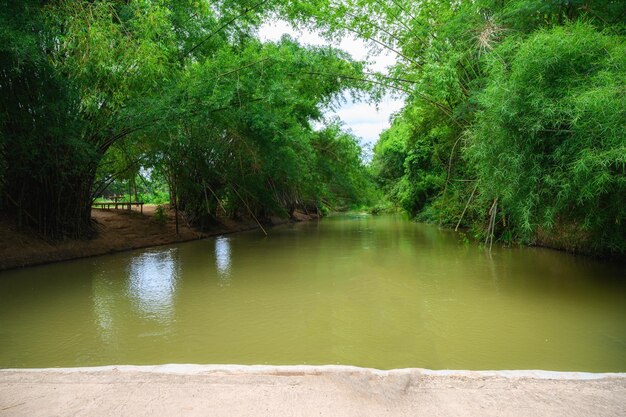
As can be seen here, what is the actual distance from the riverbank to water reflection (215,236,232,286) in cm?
111

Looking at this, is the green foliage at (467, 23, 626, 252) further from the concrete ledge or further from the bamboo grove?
the concrete ledge

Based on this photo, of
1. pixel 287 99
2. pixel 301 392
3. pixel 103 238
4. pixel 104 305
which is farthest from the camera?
pixel 103 238

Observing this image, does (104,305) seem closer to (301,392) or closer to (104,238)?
(301,392)

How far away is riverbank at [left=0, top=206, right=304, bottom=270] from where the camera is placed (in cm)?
703

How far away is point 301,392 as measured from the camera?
211cm

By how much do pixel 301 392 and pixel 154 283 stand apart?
4.30m

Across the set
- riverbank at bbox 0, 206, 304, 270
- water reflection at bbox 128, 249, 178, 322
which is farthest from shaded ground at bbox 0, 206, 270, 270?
water reflection at bbox 128, 249, 178, 322

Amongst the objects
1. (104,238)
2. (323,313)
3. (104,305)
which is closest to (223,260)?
(104,238)

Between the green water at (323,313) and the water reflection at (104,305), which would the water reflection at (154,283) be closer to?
the green water at (323,313)

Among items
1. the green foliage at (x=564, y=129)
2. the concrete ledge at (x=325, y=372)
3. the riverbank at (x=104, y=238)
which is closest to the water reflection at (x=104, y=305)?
the concrete ledge at (x=325, y=372)

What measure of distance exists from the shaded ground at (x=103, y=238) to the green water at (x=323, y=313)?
42cm

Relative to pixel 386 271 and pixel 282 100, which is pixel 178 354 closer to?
pixel 386 271

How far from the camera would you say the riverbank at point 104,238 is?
23.1 ft

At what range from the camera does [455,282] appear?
5781 mm
